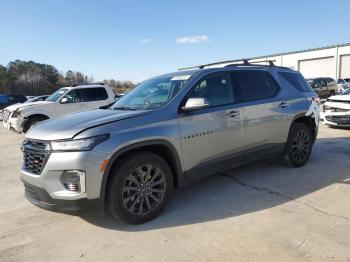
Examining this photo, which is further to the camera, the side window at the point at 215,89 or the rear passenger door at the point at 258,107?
the rear passenger door at the point at 258,107

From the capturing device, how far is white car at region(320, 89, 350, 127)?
416 inches

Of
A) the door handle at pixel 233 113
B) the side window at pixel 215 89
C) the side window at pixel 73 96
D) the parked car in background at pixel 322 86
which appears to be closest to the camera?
the side window at pixel 215 89

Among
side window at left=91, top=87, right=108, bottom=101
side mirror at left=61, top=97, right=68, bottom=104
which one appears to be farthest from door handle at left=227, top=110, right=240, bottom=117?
side window at left=91, top=87, right=108, bottom=101

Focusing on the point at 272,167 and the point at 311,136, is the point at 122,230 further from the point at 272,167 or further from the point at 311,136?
the point at 311,136

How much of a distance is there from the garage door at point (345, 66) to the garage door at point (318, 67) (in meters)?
1.12

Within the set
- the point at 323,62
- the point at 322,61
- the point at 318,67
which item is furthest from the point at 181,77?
the point at 318,67

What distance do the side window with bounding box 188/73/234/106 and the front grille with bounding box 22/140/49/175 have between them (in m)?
1.94

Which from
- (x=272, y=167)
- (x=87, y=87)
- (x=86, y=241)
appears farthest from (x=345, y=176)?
(x=87, y=87)

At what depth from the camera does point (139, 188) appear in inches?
163

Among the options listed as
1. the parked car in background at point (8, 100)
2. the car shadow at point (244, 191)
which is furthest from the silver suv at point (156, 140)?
the parked car in background at point (8, 100)

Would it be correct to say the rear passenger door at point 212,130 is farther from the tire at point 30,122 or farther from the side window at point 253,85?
the tire at point 30,122

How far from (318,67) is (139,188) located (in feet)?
147

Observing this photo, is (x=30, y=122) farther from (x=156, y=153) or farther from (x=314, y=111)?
(x=314, y=111)

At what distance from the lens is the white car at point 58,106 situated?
11.7 meters
